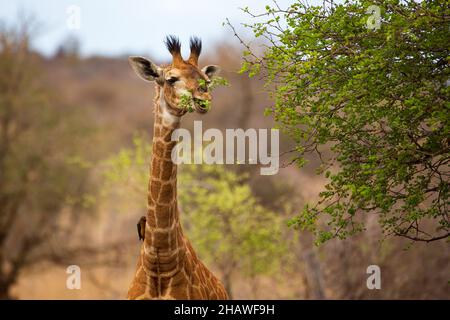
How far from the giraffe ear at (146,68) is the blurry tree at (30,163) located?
17.4 metres

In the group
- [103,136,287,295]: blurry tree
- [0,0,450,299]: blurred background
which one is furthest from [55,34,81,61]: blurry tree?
[103,136,287,295]: blurry tree

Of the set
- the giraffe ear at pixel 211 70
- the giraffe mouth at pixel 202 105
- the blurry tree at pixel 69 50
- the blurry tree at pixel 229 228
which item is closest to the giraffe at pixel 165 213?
the giraffe mouth at pixel 202 105

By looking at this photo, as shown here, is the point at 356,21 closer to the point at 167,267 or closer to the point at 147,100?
the point at 167,267

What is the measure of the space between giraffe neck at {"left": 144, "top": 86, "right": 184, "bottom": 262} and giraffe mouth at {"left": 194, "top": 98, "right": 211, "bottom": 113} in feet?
2.08

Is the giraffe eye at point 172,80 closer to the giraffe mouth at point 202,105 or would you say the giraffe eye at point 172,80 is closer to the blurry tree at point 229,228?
the giraffe mouth at point 202,105

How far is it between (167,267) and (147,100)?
50.6 m

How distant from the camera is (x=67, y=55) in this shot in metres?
68.6

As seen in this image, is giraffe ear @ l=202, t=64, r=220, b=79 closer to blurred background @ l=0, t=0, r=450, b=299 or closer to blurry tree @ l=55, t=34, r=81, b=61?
blurred background @ l=0, t=0, r=450, b=299

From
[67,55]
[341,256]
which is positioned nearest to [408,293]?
[341,256]

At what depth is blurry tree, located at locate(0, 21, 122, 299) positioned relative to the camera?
26.0 metres

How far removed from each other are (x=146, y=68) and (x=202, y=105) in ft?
4.38

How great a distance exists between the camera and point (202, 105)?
27.6 ft

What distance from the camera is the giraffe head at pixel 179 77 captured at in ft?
28.0

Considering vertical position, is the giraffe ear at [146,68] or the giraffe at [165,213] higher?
the giraffe ear at [146,68]
